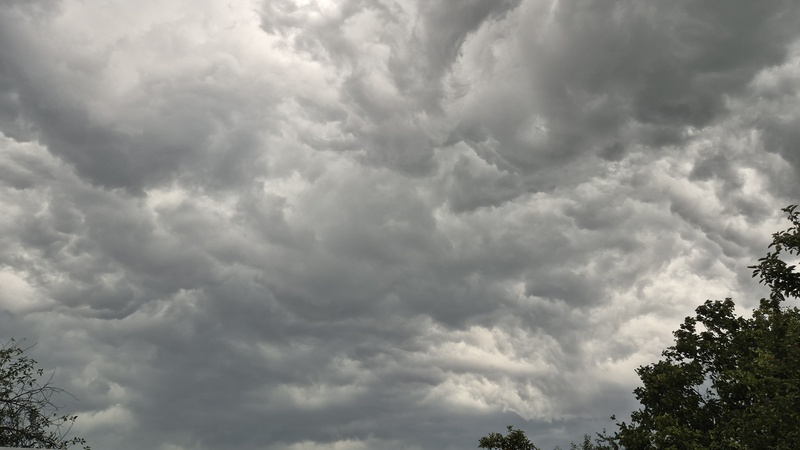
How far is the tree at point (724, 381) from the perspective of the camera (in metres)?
20.8

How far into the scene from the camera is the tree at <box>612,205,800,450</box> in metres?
20.8

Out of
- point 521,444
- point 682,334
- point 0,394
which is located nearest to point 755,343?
point 682,334

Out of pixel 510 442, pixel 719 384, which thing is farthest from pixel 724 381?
pixel 510 442

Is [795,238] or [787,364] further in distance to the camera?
[795,238]

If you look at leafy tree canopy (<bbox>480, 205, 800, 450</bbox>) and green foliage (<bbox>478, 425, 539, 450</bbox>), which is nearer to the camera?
leafy tree canopy (<bbox>480, 205, 800, 450</bbox>)

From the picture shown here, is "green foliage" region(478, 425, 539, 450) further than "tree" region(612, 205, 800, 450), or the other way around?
"green foliage" region(478, 425, 539, 450)

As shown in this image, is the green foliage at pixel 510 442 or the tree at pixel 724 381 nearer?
the tree at pixel 724 381

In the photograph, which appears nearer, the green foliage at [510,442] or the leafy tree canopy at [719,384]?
the leafy tree canopy at [719,384]

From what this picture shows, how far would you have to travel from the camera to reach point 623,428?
38125 millimetres

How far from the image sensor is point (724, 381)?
33.8 metres

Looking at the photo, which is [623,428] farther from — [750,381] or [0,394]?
[0,394]

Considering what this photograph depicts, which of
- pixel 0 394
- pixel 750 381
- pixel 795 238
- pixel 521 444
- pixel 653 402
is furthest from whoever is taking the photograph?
pixel 521 444

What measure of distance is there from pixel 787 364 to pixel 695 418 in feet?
56.1

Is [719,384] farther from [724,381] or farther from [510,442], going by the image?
[510,442]
